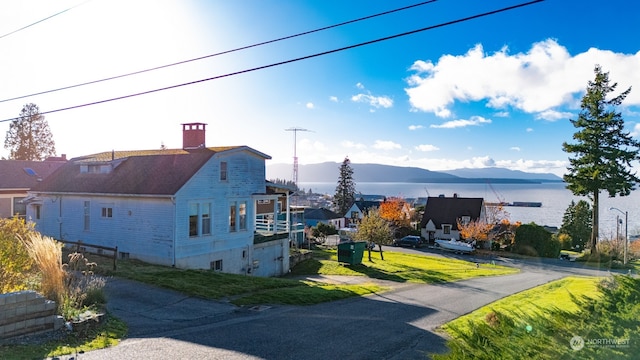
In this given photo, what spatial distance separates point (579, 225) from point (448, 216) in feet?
60.7

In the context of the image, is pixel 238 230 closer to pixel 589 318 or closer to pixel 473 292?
pixel 473 292

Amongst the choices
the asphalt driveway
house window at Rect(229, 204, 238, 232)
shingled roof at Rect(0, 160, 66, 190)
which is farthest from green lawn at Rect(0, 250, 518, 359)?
shingled roof at Rect(0, 160, 66, 190)

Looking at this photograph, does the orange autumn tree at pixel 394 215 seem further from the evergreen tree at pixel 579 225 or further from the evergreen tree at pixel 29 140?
the evergreen tree at pixel 29 140

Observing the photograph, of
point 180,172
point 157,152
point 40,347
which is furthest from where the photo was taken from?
point 157,152

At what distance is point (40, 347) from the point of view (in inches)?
322

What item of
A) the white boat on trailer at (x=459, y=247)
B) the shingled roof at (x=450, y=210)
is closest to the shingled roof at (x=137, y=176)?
the white boat on trailer at (x=459, y=247)

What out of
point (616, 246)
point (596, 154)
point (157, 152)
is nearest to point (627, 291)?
point (157, 152)

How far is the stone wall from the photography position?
8.30 m

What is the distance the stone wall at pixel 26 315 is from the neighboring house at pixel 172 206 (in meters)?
12.0

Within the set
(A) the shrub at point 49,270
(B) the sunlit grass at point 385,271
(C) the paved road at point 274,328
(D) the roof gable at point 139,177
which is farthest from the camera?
(B) the sunlit grass at point 385,271

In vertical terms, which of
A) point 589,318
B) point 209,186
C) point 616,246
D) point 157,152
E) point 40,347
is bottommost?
point 616,246

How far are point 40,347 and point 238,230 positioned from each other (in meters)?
17.1

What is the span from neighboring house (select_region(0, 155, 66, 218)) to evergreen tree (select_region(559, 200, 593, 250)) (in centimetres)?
6526

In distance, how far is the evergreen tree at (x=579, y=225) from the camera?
59.6m
